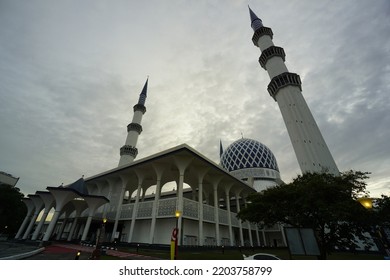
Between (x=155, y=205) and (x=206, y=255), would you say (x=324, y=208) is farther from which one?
(x=155, y=205)

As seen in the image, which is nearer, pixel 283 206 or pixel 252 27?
pixel 283 206

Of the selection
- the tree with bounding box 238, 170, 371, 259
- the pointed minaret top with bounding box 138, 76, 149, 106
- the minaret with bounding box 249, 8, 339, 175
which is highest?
the pointed minaret top with bounding box 138, 76, 149, 106

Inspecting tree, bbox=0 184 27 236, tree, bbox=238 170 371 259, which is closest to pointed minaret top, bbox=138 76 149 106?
tree, bbox=0 184 27 236

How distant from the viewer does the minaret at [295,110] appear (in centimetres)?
2459

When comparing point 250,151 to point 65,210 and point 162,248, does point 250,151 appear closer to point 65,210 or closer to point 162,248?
point 162,248

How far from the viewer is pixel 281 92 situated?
29375mm

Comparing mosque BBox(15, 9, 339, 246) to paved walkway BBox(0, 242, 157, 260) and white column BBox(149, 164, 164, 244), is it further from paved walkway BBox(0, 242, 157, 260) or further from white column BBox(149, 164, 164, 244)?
paved walkway BBox(0, 242, 157, 260)

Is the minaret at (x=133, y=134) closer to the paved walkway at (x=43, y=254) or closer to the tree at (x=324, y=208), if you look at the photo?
the paved walkway at (x=43, y=254)

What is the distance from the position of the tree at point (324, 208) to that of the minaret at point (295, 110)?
1080cm

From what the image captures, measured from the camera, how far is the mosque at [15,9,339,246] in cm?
1944

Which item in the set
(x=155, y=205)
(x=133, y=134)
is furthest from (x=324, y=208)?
(x=133, y=134)

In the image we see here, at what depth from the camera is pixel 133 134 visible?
35.5m
